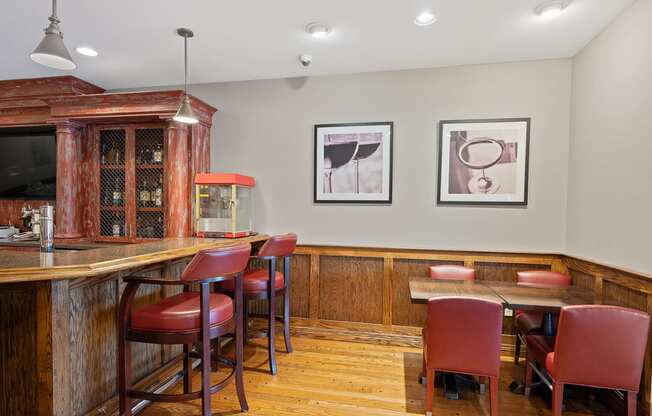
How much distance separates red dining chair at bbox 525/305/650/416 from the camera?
1.68 m

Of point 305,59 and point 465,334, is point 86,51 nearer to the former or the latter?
point 305,59

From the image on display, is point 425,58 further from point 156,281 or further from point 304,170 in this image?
Result: point 156,281

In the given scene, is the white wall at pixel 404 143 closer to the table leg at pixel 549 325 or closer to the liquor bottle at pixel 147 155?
the liquor bottle at pixel 147 155

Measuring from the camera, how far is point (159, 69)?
3324mm

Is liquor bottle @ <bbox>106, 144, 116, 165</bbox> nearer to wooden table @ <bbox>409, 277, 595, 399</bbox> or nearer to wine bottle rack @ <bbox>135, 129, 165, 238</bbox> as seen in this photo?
wine bottle rack @ <bbox>135, 129, 165, 238</bbox>

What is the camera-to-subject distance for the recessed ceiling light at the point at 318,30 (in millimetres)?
2502

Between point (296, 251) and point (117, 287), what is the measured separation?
1.77 metres

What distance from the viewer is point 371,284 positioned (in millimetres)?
3342

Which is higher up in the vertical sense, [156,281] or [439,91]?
[439,91]

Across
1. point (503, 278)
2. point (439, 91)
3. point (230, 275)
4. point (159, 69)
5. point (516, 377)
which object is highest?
point (159, 69)

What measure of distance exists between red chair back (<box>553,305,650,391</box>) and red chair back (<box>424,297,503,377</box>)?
335mm

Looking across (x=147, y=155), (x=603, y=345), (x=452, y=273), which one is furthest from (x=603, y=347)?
(x=147, y=155)

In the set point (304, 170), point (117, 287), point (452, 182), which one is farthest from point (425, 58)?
point (117, 287)

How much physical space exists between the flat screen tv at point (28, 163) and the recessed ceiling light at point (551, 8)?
4.86 m
